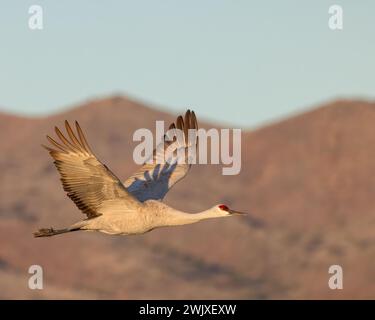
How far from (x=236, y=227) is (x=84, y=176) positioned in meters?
83.1

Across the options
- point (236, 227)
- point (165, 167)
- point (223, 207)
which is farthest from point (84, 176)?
point (236, 227)

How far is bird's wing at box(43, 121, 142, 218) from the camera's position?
2414 cm

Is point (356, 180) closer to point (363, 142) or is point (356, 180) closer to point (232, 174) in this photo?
point (363, 142)

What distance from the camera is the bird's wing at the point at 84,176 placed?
79.2ft

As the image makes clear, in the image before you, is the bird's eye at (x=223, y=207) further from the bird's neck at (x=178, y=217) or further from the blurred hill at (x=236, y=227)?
the blurred hill at (x=236, y=227)

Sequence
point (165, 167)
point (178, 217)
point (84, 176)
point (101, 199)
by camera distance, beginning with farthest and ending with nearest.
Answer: point (165, 167) < point (178, 217) < point (101, 199) < point (84, 176)

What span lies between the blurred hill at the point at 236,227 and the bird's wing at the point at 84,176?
60.2 m

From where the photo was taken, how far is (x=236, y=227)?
107 metres

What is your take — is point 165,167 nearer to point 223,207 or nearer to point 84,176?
point 223,207

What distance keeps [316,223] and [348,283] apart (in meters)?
18.0

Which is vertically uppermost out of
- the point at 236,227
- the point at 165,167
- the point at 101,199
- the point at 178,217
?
the point at 236,227

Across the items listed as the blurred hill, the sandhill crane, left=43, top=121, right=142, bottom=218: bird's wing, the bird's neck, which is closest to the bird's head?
the sandhill crane

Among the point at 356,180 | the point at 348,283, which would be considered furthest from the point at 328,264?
the point at 356,180

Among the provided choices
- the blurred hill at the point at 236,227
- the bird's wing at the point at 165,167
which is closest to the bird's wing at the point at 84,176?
the bird's wing at the point at 165,167
